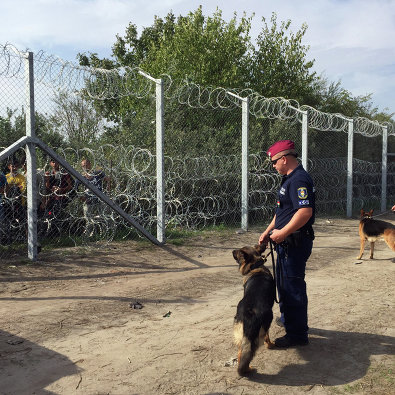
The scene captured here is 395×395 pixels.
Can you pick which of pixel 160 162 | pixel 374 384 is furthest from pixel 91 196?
pixel 374 384

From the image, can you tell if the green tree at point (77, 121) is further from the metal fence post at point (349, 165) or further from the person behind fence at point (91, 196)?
the metal fence post at point (349, 165)

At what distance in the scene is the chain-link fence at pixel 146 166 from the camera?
7.18 meters

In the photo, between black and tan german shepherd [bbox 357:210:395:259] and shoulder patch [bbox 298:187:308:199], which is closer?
shoulder patch [bbox 298:187:308:199]

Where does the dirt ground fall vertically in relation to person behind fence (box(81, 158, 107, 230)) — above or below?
below

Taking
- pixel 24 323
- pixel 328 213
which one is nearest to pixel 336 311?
pixel 24 323

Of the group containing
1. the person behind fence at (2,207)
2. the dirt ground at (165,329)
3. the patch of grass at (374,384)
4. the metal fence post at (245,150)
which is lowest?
the patch of grass at (374,384)

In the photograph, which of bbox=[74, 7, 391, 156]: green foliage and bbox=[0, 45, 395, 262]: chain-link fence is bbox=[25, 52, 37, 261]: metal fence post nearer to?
bbox=[0, 45, 395, 262]: chain-link fence

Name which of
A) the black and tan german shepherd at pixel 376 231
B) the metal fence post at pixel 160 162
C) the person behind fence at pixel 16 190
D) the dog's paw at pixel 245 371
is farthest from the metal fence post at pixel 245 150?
the dog's paw at pixel 245 371

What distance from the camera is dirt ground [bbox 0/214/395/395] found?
325 centimetres

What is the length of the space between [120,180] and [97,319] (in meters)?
4.16

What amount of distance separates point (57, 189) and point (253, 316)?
4862mm

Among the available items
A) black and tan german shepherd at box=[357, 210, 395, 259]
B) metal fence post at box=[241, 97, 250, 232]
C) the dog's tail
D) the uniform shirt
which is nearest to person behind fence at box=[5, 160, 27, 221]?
metal fence post at box=[241, 97, 250, 232]

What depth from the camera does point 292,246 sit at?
379 centimetres

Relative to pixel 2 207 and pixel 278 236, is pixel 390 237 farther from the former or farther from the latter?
pixel 2 207
